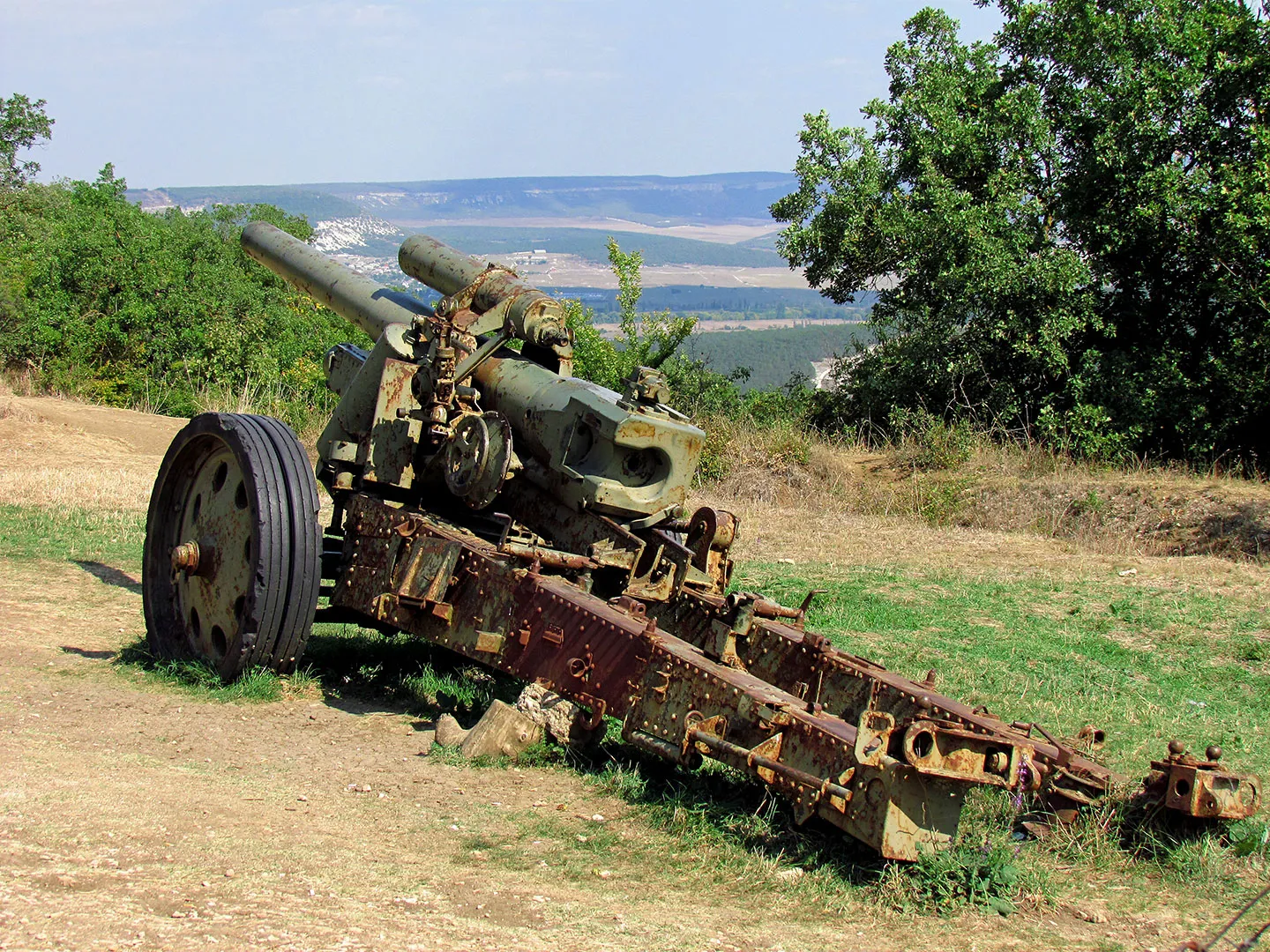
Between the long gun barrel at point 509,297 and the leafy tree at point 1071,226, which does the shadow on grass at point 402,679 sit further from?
the leafy tree at point 1071,226

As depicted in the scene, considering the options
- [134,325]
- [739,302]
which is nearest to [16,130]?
[134,325]

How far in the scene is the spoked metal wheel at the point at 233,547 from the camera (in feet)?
22.0

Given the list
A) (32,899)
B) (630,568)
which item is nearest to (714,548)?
(630,568)

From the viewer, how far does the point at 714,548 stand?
21.6ft

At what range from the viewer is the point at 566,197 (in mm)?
185000

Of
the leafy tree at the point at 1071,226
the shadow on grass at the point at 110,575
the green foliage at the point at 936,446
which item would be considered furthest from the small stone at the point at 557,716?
the leafy tree at the point at 1071,226

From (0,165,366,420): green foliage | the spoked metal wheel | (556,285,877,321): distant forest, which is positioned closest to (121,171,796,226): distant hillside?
(556,285,877,321): distant forest

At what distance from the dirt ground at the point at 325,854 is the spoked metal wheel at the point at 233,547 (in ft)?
1.27

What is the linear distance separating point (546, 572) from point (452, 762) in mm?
1066

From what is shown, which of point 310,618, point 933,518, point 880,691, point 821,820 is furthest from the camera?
point 933,518

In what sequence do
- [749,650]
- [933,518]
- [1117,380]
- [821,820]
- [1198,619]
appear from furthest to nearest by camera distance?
[1117,380]
[933,518]
[1198,619]
[749,650]
[821,820]

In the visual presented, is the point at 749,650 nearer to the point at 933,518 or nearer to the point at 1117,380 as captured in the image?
the point at 933,518

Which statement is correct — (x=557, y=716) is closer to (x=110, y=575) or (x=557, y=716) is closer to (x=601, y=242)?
(x=110, y=575)

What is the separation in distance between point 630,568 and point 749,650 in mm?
727
